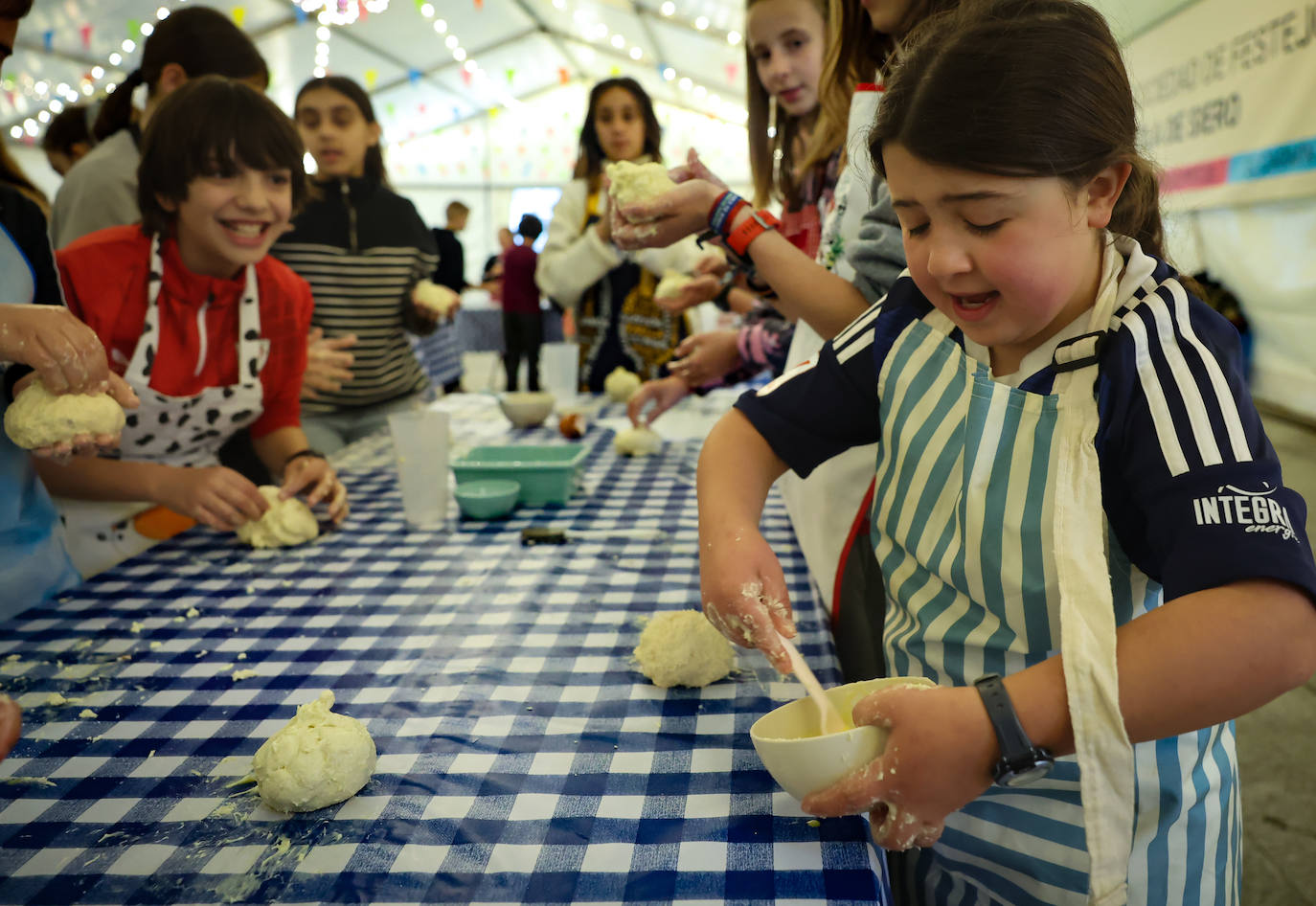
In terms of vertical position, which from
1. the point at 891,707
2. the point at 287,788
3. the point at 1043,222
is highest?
the point at 1043,222

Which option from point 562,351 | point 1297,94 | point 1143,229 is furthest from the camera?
point 562,351

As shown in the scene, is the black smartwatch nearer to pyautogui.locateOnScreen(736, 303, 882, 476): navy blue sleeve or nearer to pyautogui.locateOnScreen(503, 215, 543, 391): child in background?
pyautogui.locateOnScreen(736, 303, 882, 476): navy blue sleeve

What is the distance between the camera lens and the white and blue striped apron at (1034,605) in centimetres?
80

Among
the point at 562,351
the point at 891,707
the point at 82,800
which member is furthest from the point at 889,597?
the point at 562,351

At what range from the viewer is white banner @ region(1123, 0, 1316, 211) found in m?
2.58

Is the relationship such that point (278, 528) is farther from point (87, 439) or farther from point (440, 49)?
point (440, 49)

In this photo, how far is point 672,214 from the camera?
143 centimetres

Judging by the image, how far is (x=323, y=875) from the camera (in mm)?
720

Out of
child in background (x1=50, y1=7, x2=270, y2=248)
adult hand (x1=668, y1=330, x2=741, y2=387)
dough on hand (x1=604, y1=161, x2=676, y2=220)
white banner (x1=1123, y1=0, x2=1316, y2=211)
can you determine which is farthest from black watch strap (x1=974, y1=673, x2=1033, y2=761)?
child in background (x1=50, y1=7, x2=270, y2=248)

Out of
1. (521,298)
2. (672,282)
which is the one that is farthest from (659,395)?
(521,298)

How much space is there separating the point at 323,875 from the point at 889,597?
80 centimetres

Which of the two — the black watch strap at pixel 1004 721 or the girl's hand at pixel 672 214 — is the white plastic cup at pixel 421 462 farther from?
the black watch strap at pixel 1004 721

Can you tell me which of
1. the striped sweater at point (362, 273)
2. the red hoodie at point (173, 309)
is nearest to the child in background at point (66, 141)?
the striped sweater at point (362, 273)

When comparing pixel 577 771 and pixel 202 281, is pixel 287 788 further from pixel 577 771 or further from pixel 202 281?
pixel 202 281
